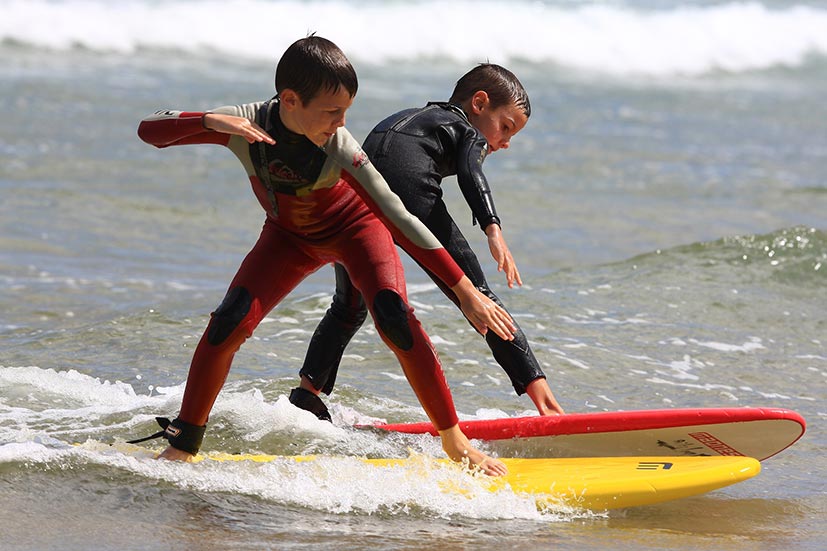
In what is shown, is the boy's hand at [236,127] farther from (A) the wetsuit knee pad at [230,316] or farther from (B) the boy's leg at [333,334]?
(B) the boy's leg at [333,334]

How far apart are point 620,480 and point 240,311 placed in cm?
149

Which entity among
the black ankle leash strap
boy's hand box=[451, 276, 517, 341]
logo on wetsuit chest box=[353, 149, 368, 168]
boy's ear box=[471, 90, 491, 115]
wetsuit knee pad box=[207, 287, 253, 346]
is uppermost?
boy's ear box=[471, 90, 491, 115]

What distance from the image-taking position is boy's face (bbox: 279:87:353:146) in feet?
12.4

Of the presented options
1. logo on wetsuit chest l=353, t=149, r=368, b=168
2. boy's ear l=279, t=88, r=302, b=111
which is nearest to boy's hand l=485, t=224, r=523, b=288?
logo on wetsuit chest l=353, t=149, r=368, b=168

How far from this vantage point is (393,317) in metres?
4.00

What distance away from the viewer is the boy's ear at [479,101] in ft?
15.2

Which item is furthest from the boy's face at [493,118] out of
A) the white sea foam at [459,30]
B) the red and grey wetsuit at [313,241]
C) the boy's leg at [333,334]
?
the white sea foam at [459,30]

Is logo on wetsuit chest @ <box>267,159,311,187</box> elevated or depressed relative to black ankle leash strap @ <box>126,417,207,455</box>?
elevated

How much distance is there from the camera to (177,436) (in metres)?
4.15

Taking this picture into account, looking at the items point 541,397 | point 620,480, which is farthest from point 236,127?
point 620,480

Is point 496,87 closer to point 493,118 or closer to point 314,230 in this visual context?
point 493,118

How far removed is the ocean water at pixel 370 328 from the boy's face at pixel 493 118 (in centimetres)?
130

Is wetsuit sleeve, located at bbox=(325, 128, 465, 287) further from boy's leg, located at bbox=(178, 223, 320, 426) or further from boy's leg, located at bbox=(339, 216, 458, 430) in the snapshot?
boy's leg, located at bbox=(178, 223, 320, 426)

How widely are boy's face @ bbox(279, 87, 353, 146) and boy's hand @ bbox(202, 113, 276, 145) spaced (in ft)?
0.39
